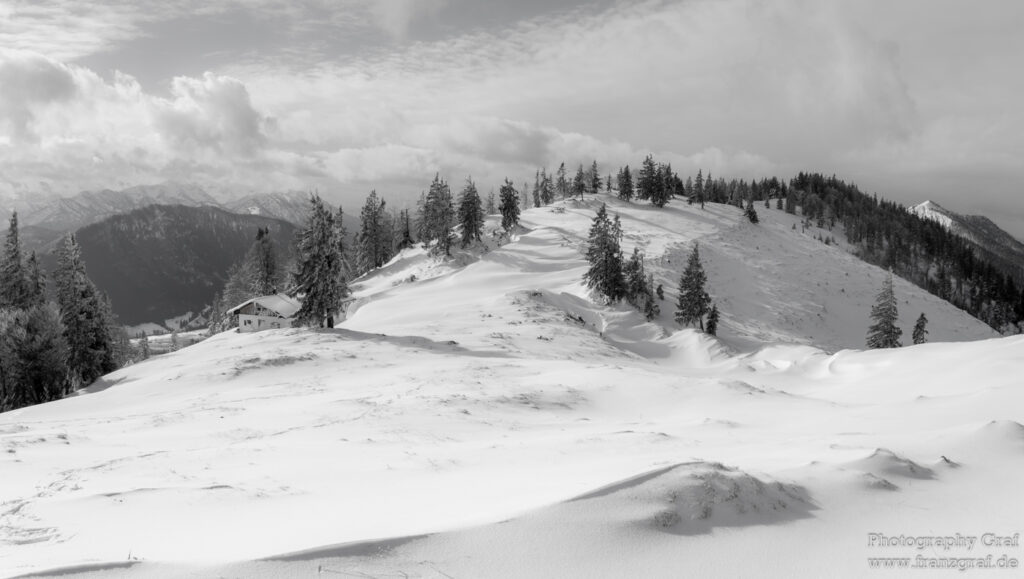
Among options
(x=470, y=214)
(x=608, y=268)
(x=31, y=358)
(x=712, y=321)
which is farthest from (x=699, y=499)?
(x=470, y=214)

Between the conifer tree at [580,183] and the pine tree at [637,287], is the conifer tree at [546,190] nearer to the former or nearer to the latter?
the conifer tree at [580,183]

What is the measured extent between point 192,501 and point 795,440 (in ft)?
37.6

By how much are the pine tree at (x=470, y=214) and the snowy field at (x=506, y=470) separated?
49683mm

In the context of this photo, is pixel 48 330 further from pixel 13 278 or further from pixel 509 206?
pixel 509 206

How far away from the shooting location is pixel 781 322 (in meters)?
64.6

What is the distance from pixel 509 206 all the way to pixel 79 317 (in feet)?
199

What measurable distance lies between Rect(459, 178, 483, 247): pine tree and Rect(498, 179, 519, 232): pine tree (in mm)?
8537

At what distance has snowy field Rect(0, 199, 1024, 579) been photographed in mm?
5438

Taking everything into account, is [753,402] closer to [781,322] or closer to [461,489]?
[461,489]

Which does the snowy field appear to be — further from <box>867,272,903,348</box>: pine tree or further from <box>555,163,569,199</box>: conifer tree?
<box>555,163,569,199</box>: conifer tree

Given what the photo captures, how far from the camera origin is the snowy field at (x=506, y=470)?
5.44 metres

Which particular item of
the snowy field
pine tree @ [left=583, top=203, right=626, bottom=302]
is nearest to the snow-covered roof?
the snowy field

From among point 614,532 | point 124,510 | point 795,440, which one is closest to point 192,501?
point 124,510

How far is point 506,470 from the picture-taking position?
916 cm
